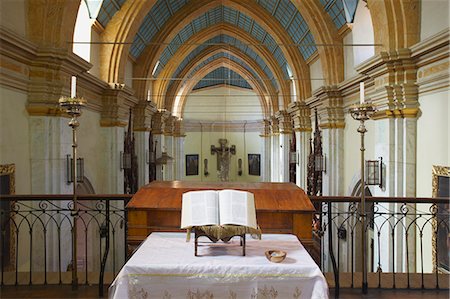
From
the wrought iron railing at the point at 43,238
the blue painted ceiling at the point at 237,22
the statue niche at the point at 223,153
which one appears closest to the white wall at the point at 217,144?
the statue niche at the point at 223,153

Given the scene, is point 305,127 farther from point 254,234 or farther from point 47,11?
point 254,234

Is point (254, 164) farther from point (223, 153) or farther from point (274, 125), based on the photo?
point (274, 125)

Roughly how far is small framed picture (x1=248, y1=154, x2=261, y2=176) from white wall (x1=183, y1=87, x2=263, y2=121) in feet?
9.35

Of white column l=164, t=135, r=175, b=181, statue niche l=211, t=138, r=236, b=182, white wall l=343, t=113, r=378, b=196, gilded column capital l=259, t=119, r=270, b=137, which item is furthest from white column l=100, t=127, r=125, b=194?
statue niche l=211, t=138, r=236, b=182

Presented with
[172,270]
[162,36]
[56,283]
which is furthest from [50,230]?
[162,36]

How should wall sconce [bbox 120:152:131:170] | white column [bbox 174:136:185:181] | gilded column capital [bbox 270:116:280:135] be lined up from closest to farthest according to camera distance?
wall sconce [bbox 120:152:131:170] → gilded column capital [bbox 270:116:280:135] → white column [bbox 174:136:185:181]

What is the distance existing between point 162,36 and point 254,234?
1152 centimetres

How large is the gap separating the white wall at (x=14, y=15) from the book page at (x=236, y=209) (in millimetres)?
4756

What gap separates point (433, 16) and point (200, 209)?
5.44m

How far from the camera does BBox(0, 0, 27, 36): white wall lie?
5.61m

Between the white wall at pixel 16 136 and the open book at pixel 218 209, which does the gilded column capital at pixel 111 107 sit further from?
the open book at pixel 218 209

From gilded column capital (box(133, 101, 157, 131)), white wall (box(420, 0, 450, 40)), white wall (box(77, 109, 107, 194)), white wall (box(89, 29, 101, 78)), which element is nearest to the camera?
Answer: white wall (box(420, 0, 450, 40))

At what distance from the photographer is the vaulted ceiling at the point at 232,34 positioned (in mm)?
9906

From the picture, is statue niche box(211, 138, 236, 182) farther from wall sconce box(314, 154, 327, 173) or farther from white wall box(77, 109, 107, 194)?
white wall box(77, 109, 107, 194)
